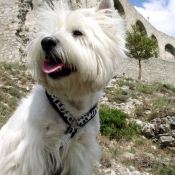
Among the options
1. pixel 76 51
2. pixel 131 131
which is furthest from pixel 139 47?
pixel 76 51

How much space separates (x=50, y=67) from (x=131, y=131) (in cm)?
387

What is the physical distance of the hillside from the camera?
414 centimetres

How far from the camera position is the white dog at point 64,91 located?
213cm

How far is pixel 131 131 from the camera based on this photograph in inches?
223

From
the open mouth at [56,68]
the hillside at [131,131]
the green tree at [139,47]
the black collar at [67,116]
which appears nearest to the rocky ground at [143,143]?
the hillside at [131,131]

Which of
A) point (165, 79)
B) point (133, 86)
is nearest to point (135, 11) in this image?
point (165, 79)

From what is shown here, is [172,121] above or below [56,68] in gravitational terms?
below

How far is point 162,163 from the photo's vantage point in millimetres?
4312

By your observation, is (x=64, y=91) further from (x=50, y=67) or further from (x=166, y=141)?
(x=166, y=141)

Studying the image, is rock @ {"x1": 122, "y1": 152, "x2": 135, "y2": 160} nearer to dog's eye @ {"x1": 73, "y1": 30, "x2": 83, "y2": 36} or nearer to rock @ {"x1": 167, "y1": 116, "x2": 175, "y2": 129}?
rock @ {"x1": 167, "y1": 116, "x2": 175, "y2": 129}

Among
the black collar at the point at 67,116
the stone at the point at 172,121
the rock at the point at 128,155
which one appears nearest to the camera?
the black collar at the point at 67,116

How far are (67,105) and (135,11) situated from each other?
35445mm

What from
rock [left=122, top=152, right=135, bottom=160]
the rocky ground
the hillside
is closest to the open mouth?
the hillside

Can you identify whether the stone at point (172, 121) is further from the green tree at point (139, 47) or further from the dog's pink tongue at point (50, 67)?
the green tree at point (139, 47)
